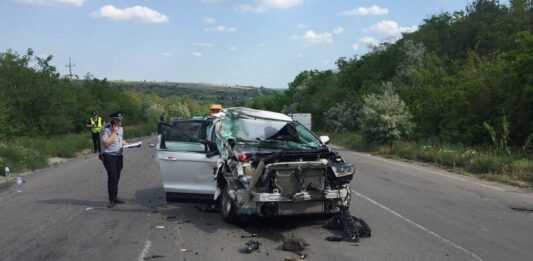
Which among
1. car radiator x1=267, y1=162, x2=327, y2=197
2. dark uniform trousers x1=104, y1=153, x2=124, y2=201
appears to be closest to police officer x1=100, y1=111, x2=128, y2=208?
dark uniform trousers x1=104, y1=153, x2=124, y2=201

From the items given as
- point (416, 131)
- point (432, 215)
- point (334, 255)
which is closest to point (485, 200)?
point (432, 215)

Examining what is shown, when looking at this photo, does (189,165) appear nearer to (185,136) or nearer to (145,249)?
(185,136)

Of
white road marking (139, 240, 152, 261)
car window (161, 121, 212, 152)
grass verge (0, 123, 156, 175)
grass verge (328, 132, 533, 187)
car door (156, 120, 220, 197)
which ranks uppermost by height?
car window (161, 121, 212, 152)

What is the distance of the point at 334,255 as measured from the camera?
265 inches

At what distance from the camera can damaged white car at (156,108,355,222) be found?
25.9ft

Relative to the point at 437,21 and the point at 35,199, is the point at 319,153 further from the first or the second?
the point at 437,21

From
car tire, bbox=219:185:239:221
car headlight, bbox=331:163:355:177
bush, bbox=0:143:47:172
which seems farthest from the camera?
bush, bbox=0:143:47:172

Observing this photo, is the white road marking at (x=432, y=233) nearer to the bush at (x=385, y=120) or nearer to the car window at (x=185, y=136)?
the car window at (x=185, y=136)

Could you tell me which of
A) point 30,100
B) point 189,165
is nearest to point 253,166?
point 189,165

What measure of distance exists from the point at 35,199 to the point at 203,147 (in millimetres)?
4540

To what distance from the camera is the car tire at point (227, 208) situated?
854 cm

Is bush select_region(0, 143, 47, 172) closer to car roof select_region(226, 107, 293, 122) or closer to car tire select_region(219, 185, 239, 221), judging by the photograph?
car roof select_region(226, 107, 293, 122)

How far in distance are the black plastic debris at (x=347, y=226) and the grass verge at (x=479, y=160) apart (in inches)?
331

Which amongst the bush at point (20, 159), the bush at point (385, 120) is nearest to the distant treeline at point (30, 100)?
the bush at point (20, 159)
